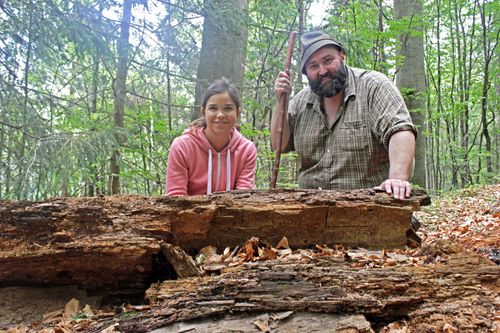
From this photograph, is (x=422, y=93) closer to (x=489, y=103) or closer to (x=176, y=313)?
(x=176, y=313)

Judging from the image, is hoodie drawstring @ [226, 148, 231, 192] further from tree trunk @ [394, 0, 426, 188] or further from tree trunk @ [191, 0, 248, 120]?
tree trunk @ [394, 0, 426, 188]

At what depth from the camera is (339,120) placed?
432cm

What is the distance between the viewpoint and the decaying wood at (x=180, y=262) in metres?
2.20

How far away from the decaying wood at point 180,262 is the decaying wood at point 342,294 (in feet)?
0.30

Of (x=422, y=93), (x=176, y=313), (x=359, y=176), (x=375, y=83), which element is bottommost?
(x=176, y=313)

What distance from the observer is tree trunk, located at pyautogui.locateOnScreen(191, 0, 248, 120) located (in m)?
5.77

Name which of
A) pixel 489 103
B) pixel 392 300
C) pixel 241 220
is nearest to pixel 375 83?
pixel 241 220

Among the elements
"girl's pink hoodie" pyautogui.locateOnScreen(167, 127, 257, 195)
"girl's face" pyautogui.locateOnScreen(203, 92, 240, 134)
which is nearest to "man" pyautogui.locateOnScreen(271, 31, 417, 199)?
"girl's pink hoodie" pyautogui.locateOnScreen(167, 127, 257, 195)

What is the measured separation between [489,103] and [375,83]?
1413cm

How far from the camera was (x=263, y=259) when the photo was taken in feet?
7.86

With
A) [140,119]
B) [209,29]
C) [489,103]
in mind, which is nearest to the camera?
[209,29]

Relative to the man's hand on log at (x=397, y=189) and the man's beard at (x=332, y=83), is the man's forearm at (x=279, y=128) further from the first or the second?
the man's hand on log at (x=397, y=189)

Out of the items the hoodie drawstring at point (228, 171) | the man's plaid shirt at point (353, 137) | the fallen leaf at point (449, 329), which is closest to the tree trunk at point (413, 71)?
the man's plaid shirt at point (353, 137)

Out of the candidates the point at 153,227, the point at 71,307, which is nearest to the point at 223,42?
the point at 153,227
